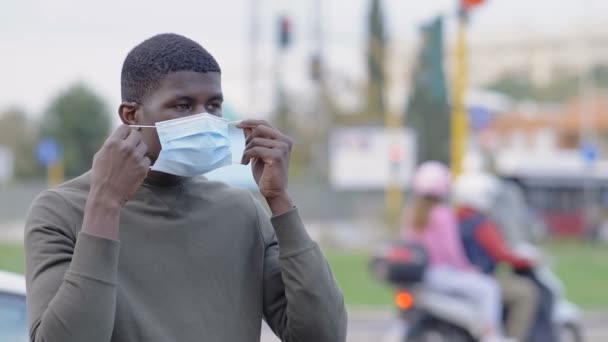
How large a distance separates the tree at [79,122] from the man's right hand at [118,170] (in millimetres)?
59572

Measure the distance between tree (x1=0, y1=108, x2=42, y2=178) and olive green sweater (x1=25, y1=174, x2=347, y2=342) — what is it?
6479cm

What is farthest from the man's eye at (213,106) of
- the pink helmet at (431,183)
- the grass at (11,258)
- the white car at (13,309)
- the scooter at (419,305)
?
the grass at (11,258)

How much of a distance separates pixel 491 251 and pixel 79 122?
55029 mm

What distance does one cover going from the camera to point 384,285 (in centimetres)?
1973

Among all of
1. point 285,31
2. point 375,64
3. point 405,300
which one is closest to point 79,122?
point 375,64

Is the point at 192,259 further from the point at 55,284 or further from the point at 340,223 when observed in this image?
the point at 340,223

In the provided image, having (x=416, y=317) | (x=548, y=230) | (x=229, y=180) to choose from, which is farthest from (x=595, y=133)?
(x=229, y=180)

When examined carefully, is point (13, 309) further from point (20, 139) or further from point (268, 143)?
point (20, 139)

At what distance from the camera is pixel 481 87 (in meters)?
96.8

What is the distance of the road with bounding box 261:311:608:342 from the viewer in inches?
499

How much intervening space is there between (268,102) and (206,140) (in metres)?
38.6

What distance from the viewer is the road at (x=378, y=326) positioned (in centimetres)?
1266

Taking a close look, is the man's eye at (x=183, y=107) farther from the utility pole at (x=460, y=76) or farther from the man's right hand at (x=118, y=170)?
the utility pole at (x=460, y=76)

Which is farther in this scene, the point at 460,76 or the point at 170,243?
the point at 460,76
